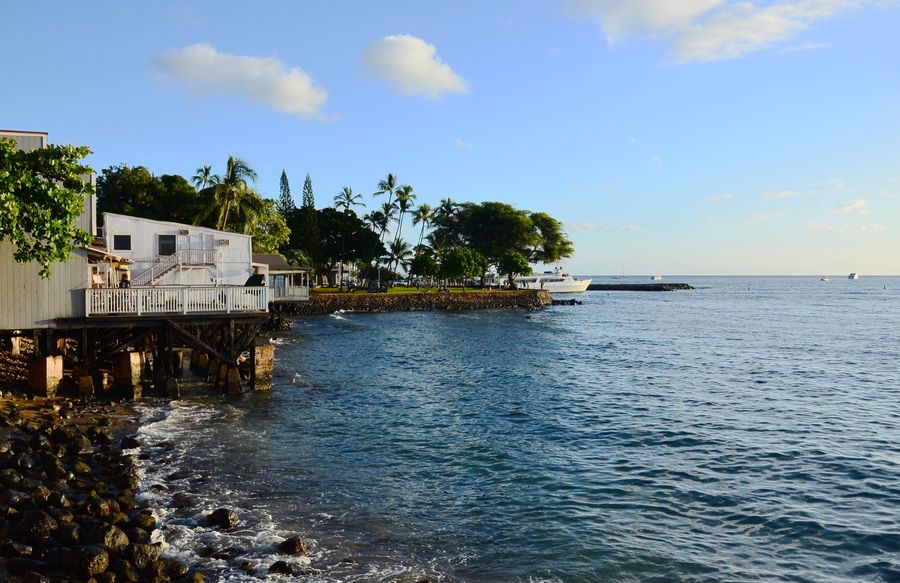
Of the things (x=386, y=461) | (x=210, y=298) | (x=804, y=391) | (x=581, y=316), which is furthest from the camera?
(x=581, y=316)

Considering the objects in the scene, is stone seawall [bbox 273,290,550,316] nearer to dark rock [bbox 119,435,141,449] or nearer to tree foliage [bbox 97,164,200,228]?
tree foliage [bbox 97,164,200,228]

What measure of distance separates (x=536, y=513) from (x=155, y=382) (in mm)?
16971

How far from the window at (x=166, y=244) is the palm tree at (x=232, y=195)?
24.3 meters

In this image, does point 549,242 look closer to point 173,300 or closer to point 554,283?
point 554,283

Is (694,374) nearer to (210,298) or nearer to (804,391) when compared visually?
(804,391)

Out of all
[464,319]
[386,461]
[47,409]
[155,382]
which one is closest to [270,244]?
[464,319]

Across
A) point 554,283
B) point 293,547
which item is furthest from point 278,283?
point 554,283

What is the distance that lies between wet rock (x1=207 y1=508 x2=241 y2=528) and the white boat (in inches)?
4741

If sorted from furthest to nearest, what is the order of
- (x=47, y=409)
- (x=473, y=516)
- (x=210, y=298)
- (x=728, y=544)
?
1. (x=210, y=298)
2. (x=47, y=409)
3. (x=473, y=516)
4. (x=728, y=544)

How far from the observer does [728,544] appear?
39.1ft

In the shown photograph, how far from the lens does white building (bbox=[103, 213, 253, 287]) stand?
3281cm

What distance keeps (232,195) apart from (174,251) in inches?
1036

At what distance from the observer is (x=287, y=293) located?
57.4 m

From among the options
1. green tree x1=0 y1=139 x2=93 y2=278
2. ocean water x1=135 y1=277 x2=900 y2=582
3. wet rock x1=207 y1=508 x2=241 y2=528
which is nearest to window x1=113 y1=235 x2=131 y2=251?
ocean water x1=135 y1=277 x2=900 y2=582
